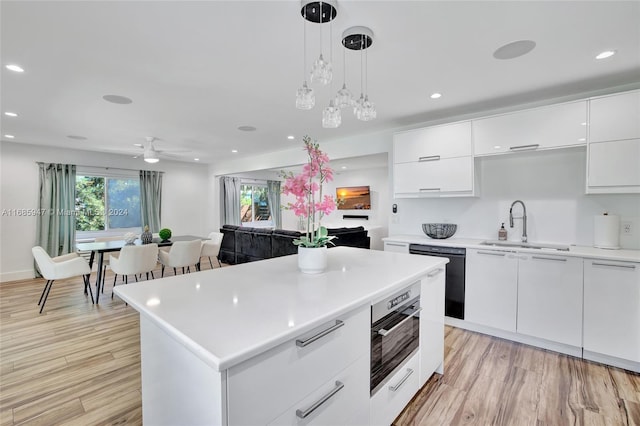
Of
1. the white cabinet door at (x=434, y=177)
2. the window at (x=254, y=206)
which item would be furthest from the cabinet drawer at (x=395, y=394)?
the window at (x=254, y=206)

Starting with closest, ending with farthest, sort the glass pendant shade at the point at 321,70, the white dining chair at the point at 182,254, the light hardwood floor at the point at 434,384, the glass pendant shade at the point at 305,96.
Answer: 1. the glass pendant shade at the point at 321,70
2. the glass pendant shade at the point at 305,96
3. the light hardwood floor at the point at 434,384
4. the white dining chair at the point at 182,254

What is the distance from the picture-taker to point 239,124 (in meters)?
3.98

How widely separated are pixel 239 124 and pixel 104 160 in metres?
4.01

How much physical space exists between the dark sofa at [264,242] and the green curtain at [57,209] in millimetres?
2867

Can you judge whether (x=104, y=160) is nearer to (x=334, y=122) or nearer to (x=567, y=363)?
(x=334, y=122)

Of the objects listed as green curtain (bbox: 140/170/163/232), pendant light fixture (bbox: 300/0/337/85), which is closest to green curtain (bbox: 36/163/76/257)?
green curtain (bbox: 140/170/163/232)

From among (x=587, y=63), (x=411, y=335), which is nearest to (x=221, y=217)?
(x=411, y=335)

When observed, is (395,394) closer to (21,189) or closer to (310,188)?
(310,188)

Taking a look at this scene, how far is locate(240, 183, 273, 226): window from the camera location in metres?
8.70

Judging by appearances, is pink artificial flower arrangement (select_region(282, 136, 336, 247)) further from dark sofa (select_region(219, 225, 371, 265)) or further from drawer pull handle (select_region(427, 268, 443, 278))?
dark sofa (select_region(219, 225, 371, 265))

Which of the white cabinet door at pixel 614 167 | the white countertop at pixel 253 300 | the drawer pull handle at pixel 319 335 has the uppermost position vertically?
the white cabinet door at pixel 614 167

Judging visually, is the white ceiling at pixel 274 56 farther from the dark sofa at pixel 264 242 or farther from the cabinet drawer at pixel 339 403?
the dark sofa at pixel 264 242

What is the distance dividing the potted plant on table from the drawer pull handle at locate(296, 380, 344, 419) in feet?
2.19

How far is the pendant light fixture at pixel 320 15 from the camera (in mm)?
1541
